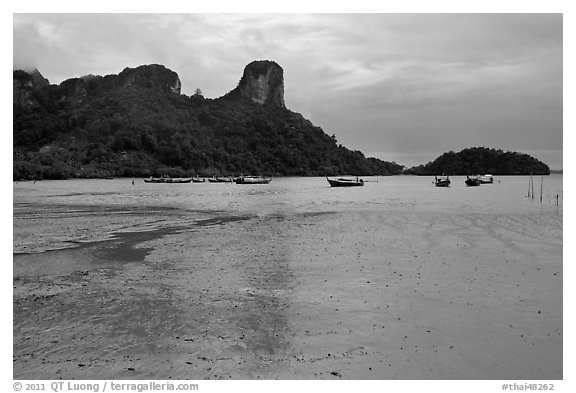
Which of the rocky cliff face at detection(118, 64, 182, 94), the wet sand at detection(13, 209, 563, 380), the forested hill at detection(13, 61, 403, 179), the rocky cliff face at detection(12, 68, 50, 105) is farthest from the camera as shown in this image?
the rocky cliff face at detection(118, 64, 182, 94)

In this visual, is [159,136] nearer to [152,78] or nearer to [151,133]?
[151,133]

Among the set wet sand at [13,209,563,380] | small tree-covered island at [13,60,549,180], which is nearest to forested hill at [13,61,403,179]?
small tree-covered island at [13,60,549,180]

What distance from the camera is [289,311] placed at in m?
10.0

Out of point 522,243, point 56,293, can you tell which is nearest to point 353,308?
point 56,293

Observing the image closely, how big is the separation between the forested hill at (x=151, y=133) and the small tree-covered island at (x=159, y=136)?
32cm

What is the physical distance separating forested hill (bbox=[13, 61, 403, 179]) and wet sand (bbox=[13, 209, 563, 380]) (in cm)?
12549

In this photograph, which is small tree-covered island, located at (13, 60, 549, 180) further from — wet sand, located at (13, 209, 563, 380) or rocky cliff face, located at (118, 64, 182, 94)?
wet sand, located at (13, 209, 563, 380)

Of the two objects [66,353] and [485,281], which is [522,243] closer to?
[485,281]

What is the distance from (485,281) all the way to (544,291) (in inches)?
56.6

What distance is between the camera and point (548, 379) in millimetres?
7312

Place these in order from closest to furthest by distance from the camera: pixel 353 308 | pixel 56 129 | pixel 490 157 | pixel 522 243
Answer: pixel 353 308, pixel 522 243, pixel 56 129, pixel 490 157

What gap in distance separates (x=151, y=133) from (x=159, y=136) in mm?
3170

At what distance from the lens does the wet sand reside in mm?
7434

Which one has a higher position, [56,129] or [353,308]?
[56,129]
